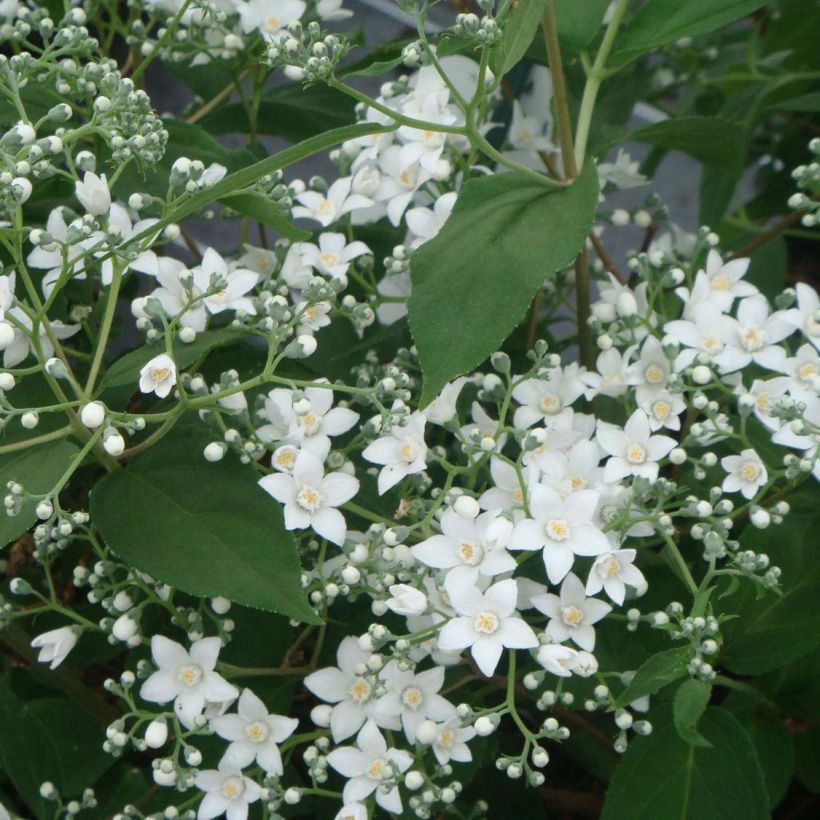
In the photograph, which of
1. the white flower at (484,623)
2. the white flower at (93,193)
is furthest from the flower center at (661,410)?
the white flower at (93,193)

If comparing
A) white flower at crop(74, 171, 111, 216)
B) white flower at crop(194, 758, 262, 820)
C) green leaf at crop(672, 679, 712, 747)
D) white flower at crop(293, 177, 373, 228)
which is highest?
white flower at crop(74, 171, 111, 216)

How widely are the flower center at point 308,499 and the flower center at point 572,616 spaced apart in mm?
181

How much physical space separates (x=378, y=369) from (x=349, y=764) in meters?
0.31

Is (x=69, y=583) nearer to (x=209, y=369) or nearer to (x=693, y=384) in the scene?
(x=209, y=369)

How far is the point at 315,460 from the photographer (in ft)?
2.35

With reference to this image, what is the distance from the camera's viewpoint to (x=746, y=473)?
2.56 feet

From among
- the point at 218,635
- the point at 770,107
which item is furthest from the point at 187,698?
the point at 770,107

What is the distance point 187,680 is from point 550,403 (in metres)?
0.34

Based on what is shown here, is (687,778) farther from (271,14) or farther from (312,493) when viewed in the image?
(271,14)

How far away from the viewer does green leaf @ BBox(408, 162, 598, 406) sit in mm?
686

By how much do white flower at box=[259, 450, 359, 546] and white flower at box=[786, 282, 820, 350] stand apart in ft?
1.19

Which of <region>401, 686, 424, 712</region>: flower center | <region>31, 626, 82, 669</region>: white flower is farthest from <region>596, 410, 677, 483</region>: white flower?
<region>31, 626, 82, 669</region>: white flower

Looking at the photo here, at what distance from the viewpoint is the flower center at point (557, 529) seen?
0.68 meters

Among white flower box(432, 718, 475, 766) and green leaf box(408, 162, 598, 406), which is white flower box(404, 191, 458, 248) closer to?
green leaf box(408, 162, 598, 406)
